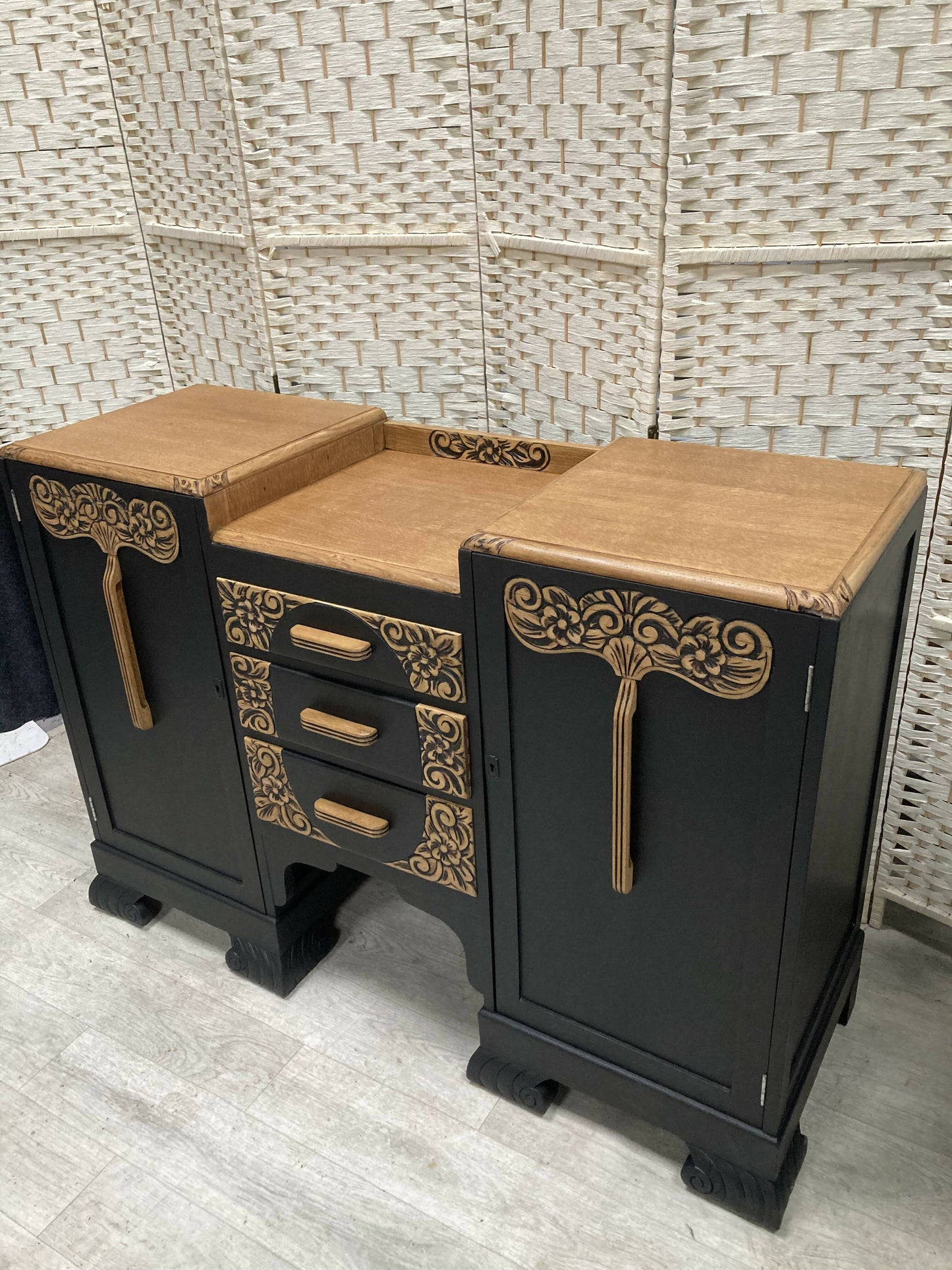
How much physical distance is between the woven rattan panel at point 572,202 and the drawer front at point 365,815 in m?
0.65

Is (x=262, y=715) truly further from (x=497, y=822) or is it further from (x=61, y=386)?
(x=61, y=386)

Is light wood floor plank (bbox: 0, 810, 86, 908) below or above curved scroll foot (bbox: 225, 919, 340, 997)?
below

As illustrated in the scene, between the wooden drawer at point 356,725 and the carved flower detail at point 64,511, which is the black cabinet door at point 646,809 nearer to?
the wooden drawer at point 356,725

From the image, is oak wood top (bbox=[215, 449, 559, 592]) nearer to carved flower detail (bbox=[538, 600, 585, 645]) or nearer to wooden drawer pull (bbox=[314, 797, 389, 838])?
carved flower detail (bbox=[538, 600, 585, 645])

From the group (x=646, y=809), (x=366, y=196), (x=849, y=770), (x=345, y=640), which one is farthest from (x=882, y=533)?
(x=366, y=196)

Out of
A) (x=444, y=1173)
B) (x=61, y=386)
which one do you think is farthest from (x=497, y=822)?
(x=61, y=386)

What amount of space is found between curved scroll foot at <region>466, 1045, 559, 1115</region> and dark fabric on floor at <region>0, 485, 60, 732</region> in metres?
1.28

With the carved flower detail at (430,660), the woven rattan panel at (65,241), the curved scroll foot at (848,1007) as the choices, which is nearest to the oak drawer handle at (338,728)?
the carved flower detail at (430,660)

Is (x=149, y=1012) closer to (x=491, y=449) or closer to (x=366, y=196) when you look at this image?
(x=491, y=449)

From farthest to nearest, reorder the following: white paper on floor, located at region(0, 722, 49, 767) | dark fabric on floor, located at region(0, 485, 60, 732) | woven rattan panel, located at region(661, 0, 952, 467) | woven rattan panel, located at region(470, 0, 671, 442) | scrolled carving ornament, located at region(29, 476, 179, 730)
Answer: white paper on floor, located at region(0, 722, 49, 767) → dark fabric on floor, located at region(0, 485, 60, 732) → scrolled carving ornament, located at region(29, 476, 179, 730) → woven rattan panel, located at region(470, 0, 671, 442) → woven rattan panel, located at region(661, 0, 952, 467)

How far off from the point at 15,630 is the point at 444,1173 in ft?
5.06

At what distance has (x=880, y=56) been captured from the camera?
1.21 m

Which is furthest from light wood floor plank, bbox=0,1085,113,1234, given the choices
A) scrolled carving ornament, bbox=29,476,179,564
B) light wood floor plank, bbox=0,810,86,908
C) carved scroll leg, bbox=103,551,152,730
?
scrolled carving ornament, bbox=29,476,179,564

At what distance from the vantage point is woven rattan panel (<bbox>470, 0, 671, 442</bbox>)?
1.34 m
